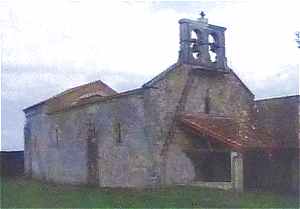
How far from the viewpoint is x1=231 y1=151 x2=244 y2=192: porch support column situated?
20.5 meters

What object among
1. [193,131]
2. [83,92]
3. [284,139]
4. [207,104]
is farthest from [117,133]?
[83,92]

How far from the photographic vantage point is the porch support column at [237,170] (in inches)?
807

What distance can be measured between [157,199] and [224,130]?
19.0 ft

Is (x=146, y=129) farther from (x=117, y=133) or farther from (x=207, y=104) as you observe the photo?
(x=207, y=104)

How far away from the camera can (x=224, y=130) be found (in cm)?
2205

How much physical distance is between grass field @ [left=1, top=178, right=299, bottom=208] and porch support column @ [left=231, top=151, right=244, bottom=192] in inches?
33.1

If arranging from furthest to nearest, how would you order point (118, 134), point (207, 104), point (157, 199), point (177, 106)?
point (207, 104)
point (118, 134)
point (177, 106)
point (157, 199)

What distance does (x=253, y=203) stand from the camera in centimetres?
1673

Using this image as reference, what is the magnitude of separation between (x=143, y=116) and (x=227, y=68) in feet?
16.6

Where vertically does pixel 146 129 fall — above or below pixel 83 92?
below

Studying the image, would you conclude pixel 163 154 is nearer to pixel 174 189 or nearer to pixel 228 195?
pixel 174 189

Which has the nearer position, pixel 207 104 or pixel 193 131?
pixel 193 131

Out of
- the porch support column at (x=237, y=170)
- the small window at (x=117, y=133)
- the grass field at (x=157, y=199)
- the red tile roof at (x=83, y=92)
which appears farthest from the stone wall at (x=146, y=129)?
the red tile roof at (x=83, y=92)

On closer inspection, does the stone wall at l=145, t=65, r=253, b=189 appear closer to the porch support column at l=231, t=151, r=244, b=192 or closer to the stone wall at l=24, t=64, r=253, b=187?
the stone wall at l=24, t=64, r=253, b=187
